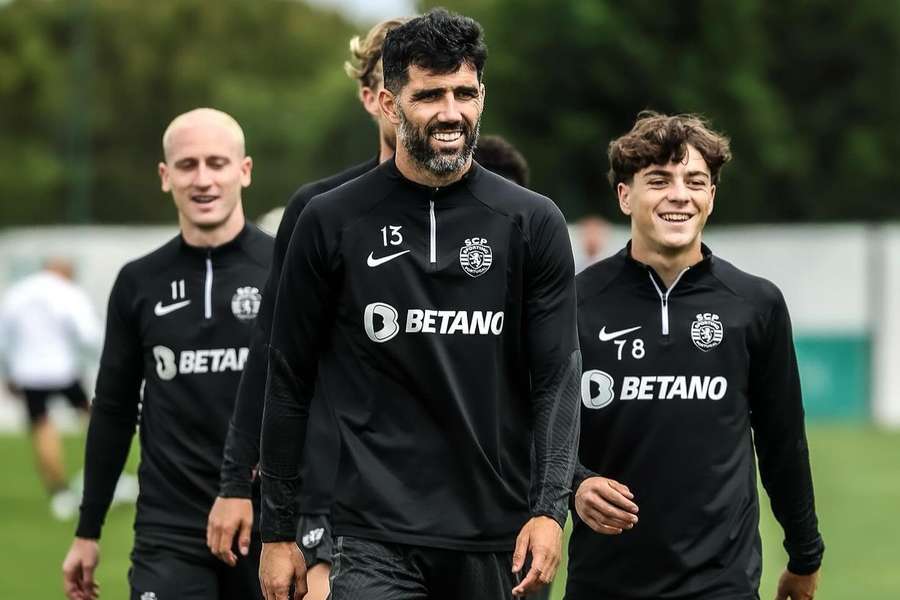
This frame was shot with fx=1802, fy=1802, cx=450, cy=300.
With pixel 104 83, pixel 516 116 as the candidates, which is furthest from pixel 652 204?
pixel 104 83

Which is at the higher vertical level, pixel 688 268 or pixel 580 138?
pixel 580 138

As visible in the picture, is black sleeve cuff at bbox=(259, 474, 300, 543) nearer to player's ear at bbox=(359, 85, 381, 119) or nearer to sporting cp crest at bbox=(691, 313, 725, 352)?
sporting cp crest at bbox=(691, 313, 725, 352)

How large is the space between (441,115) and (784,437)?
1.67 meters

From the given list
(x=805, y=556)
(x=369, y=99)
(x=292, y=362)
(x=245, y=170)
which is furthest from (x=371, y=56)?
(x=805, y=556)

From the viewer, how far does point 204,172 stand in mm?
6594

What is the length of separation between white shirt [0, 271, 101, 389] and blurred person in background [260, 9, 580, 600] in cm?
1305

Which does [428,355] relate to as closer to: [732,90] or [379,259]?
[379,259]

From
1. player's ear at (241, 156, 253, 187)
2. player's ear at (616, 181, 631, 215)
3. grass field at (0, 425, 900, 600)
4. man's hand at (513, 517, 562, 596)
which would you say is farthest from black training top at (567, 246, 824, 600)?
grass field at (0, 425, 900, 600)

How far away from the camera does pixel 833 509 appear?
1557 centimetres

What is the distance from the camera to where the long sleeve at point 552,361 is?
4.68 metres

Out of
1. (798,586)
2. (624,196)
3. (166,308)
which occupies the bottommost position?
(798,586)

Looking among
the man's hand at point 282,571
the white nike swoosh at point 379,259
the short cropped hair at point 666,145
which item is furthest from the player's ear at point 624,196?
the man's hand at point 282,571

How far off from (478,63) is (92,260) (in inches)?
889

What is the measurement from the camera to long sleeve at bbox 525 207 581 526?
4.68 metres
